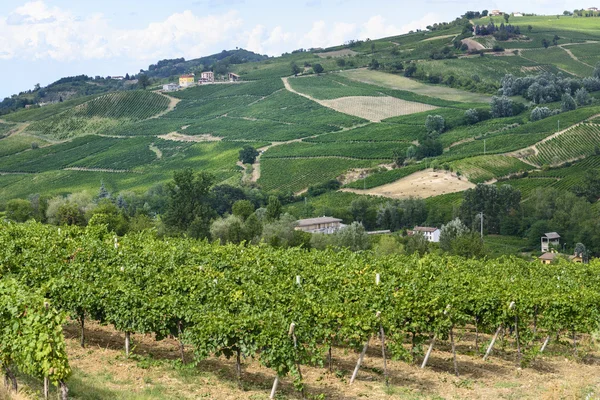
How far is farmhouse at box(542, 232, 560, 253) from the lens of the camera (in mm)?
78500

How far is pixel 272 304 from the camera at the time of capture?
64.0 ft

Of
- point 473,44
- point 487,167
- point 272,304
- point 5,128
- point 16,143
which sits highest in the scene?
point 473,44

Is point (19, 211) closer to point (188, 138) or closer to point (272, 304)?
point (272, 304)

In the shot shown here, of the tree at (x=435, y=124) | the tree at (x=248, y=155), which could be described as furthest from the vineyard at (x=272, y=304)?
the tree at (x=435, y=124)

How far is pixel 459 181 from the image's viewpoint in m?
99.8

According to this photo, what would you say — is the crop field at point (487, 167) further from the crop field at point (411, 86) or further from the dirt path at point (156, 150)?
the dirt path at point (156, 150)

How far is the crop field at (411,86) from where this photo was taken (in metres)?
152

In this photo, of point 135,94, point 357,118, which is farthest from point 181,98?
point 357,118

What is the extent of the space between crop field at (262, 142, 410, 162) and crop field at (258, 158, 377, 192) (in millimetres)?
2334

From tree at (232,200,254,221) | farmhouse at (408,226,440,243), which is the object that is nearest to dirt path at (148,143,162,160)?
tree at (232,200,254,221)

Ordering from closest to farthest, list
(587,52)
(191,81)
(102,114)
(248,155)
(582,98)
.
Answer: (248,155)
(582,98)
(102,114)
(587,52)
(191,81)

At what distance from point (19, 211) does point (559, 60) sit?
141 metres

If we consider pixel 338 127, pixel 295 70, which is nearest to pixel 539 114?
pixel 338 127

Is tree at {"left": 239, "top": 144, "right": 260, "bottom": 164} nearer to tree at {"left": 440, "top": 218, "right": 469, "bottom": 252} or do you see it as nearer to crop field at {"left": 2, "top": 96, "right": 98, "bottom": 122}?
tree at {"left": 440, "top": 218, "right": 469, "bottom": 252}
